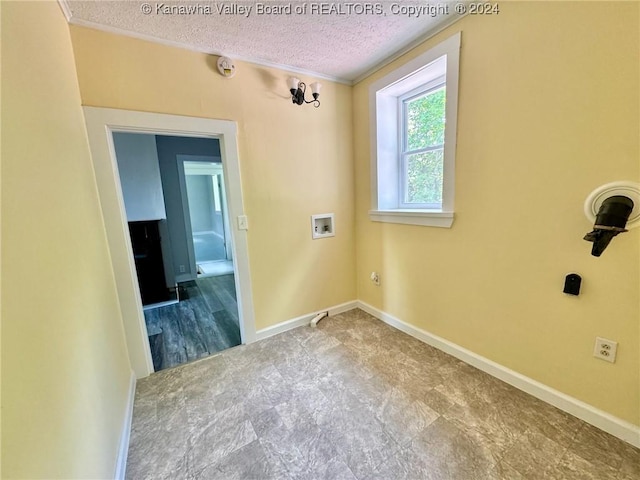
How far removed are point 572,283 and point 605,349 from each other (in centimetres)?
36

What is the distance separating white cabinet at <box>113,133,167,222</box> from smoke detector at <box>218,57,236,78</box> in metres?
1.93

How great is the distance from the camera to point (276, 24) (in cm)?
170

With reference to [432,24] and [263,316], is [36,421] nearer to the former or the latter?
[263,316]

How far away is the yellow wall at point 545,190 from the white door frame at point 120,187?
1.64 meters

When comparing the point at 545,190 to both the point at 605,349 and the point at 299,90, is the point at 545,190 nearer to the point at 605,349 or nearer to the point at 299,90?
the point at 605,349

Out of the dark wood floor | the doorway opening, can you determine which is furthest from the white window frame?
the doorway opening

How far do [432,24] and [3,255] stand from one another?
2432mm

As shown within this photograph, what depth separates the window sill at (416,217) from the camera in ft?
6.49

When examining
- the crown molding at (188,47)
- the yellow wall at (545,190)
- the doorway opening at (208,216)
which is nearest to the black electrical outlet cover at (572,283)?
the yellow wall at (545,190)

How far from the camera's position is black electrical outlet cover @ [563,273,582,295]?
4.59ft

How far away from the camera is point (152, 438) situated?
1465 mm

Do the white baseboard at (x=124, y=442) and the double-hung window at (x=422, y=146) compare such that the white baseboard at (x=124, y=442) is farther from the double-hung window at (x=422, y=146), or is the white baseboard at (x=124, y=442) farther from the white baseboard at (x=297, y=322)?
the double-hung window at (x=422, y=146)

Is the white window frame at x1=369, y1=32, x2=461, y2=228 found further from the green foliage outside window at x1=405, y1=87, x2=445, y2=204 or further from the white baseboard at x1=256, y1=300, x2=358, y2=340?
the white baseboard at x1=256, y1=300, x2=358, y2=340

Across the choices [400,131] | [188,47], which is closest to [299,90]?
[188,47]
